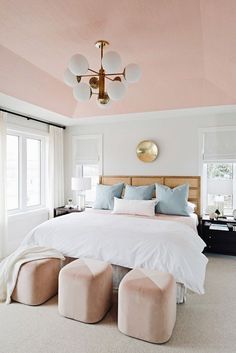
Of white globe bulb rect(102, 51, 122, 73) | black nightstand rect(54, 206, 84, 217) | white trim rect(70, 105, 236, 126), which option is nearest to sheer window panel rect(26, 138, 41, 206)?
black nightstand rect(54, 206, 84, 217)

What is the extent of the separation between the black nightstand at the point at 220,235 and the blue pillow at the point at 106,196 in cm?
159

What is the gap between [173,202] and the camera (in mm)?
4137

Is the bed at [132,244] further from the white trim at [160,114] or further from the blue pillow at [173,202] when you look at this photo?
the white trim at [160,114]

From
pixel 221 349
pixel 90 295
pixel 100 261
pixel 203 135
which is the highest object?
pixel 203 135

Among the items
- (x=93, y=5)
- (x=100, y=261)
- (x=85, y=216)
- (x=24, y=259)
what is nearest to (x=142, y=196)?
(x=85, y=216)

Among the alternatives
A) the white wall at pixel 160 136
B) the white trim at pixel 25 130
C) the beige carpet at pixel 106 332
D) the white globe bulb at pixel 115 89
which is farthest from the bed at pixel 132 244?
the white trim at pixel 25 130

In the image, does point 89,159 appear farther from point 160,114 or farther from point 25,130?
point 160,114

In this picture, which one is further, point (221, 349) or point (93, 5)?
point (93, 5)

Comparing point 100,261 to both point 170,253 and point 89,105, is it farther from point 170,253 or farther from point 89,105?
point 89,105

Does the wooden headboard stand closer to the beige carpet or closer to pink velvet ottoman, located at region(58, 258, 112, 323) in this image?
the beige carpet

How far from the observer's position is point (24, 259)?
280 centimetres

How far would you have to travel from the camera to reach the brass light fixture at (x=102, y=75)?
89.7 inches

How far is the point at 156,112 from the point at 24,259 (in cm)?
318

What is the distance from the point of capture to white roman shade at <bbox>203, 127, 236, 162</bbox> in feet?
14.8
